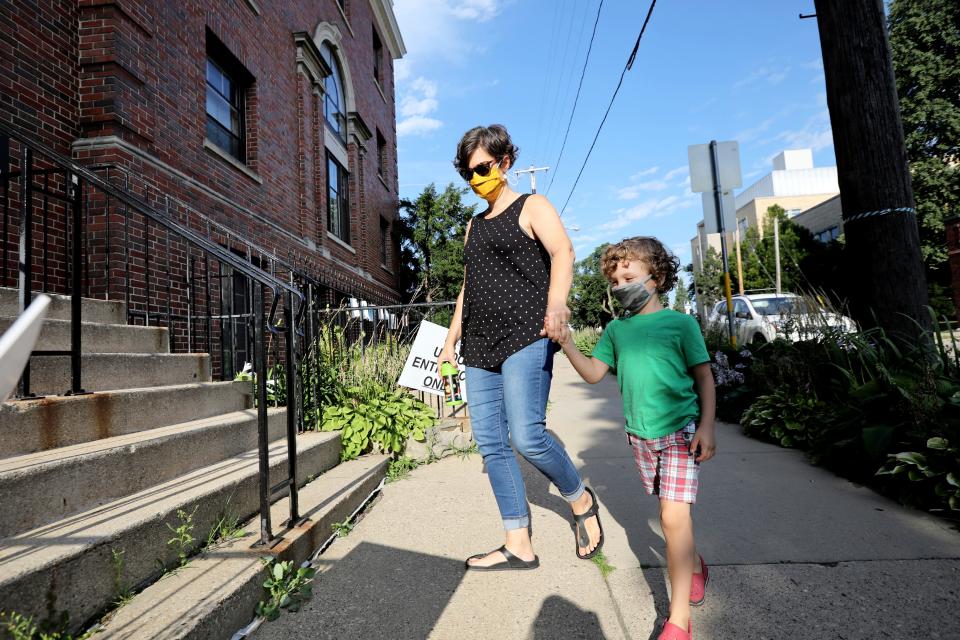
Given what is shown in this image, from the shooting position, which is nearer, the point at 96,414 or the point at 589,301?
the point at 96,414

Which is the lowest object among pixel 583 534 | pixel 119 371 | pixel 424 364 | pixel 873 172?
pixel 583 534

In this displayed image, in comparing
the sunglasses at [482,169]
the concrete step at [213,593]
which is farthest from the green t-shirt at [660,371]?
the concrete step at [213,593]

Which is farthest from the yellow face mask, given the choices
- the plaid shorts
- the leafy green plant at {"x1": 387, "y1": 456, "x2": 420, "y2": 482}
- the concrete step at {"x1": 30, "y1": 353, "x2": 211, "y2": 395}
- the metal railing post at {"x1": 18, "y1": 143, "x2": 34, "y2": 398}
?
the leafy green plant at {"x1": 387, "y1": 456, "x2": 420, "y2": 482}

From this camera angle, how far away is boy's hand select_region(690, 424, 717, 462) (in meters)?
1.88

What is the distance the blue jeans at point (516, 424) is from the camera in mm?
2309

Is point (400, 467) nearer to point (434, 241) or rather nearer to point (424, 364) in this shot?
point (424, 364)

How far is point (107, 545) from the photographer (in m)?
1.79

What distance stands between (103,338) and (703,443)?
3789 mm

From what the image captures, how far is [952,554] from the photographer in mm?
2371

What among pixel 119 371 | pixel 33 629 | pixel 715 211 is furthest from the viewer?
pixel 715 211

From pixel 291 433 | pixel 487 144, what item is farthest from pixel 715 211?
pixel 291 433

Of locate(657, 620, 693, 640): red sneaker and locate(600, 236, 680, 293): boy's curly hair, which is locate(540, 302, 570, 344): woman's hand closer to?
locate(600, 236, 680, 293): boy's curly hair

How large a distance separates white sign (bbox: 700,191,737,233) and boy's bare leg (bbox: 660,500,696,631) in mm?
6214

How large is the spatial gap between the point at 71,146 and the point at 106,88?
25.3 inches
